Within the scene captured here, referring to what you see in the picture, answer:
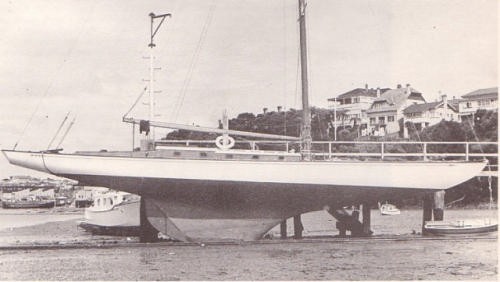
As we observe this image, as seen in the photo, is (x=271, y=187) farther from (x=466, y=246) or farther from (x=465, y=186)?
(x=465, y=186)

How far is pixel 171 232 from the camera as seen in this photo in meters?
15.2

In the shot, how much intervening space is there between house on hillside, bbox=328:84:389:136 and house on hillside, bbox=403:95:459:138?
32.0 ft

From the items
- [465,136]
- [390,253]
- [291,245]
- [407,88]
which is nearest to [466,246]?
[390,253]

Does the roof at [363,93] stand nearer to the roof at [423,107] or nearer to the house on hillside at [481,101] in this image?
the roof at [423,107]

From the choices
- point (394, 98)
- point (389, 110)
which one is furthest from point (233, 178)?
point (394, 98)

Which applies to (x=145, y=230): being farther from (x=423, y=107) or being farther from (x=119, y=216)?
(x=423, y=107)

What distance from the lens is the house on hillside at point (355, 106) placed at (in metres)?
65.1

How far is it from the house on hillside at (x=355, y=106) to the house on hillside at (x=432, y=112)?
976 centimetres

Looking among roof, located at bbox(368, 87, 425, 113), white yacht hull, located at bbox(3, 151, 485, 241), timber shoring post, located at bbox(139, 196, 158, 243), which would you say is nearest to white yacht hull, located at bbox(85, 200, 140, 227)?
timber shoring post, located at bbox(139, 196, 158, 243)

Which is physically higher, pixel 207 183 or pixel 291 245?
pixel 207 183

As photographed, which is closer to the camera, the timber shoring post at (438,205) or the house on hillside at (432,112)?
the timber shoring post at (438,205)

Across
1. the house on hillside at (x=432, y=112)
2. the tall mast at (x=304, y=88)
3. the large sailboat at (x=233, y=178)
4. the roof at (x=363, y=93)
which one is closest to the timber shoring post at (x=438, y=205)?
the large sailboat at (x=233, y=178)

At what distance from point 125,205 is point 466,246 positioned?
14460 mm

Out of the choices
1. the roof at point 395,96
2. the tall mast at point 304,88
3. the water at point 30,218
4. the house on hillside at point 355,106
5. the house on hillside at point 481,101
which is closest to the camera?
the tall mast at point 304,88
